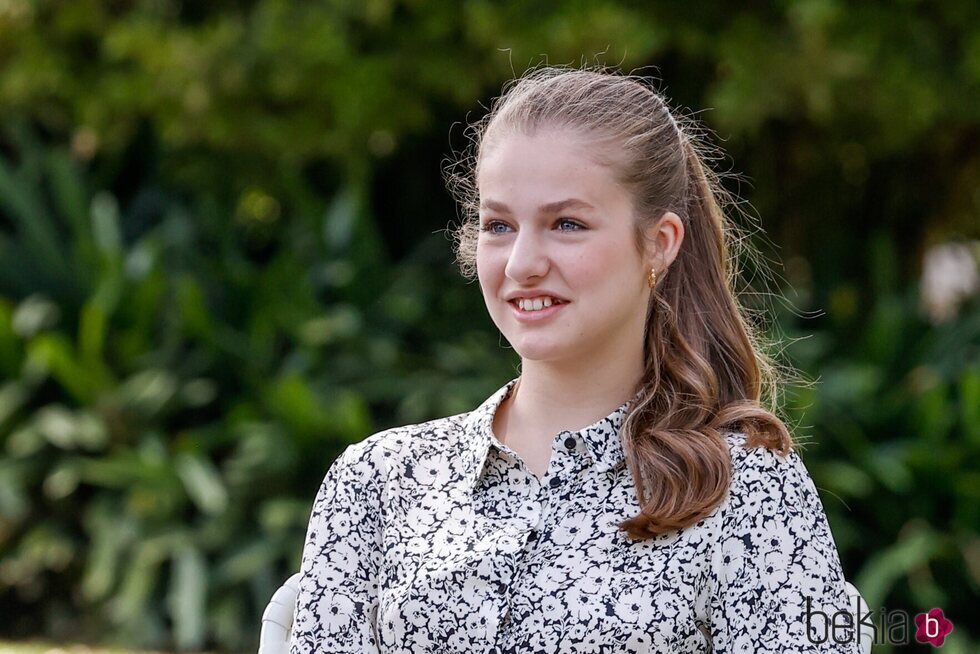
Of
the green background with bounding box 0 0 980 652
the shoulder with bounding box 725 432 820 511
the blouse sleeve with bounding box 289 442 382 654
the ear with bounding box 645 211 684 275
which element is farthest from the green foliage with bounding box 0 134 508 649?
the shoulder with bounding box 725 432 820 511

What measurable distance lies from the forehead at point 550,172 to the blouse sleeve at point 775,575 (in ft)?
1.63

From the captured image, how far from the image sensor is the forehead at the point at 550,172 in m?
2.10

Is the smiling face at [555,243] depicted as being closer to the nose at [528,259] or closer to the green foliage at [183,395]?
the nose at [528,259]

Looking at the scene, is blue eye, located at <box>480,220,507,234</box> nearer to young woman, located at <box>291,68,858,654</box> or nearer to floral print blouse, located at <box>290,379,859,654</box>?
young woman, located at <box>291,68,858,654</box>

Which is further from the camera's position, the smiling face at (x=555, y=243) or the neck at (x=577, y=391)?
the neck at (x=577, y=391)

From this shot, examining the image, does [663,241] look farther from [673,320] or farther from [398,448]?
[398,448]

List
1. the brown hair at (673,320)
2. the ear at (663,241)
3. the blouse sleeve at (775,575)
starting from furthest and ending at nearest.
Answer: the ear at (663,241) → the brown hair at (673,320) → the blouse sleeve at (775,575)

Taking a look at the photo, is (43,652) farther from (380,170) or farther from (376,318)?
(380,170)

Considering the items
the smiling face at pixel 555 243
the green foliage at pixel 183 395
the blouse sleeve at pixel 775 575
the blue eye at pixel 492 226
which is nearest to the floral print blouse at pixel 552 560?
the blouse sleeve at pixel 775 575

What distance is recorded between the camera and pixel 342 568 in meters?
2.16

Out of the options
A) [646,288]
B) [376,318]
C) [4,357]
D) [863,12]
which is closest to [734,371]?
[646,288]

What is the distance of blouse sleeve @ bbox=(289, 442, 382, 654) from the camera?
212 centimetres

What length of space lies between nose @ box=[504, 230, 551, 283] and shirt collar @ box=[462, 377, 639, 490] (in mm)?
280

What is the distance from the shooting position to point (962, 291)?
21.4 feet
